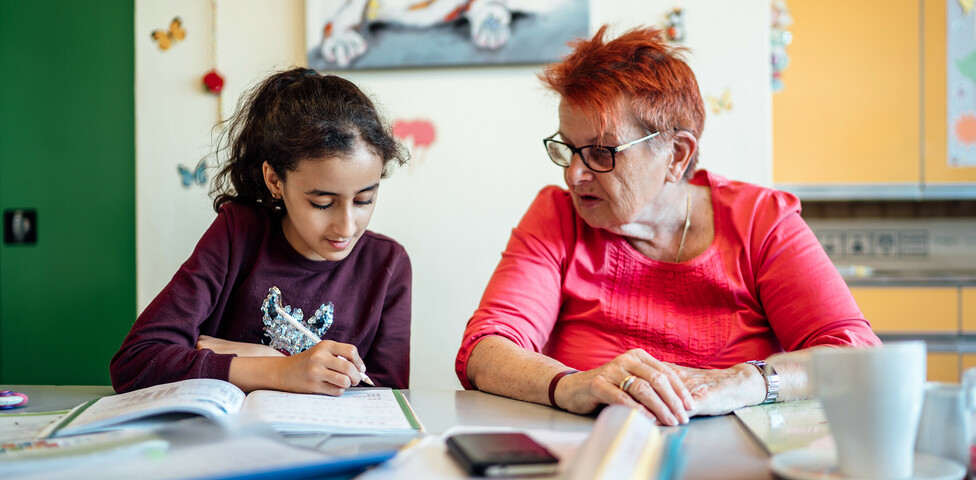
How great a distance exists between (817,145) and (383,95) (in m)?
1.57

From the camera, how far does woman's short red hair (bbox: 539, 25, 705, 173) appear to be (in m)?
1.32

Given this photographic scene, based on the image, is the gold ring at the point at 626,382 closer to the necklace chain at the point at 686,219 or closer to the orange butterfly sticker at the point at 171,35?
the necklace chain at the point at 686,219

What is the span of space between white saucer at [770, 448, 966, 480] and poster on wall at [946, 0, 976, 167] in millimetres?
2434

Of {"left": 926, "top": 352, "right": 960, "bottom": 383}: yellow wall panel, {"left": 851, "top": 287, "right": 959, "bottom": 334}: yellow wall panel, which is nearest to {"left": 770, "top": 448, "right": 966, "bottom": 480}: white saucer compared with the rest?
{"left": 851, "top": 287, "right": 959, "bottom": 334}: yellow wall panel

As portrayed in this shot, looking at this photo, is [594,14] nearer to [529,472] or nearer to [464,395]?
[464,395]

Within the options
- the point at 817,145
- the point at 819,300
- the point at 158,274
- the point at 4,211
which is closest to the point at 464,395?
the point at 819,300

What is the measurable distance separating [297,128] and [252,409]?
23.0 inches

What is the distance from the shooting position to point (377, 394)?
1.11m

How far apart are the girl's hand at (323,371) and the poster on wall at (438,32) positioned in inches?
47.8

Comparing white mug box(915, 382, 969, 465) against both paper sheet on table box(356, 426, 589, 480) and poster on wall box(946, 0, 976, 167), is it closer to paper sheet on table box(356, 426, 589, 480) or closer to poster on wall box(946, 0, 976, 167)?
paper sheet on table box(356, 426, 589, 480)

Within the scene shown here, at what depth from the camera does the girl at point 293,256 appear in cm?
130

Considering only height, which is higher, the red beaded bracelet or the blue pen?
the red beaded bracelet

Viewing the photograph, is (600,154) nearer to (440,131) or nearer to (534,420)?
(534,420)

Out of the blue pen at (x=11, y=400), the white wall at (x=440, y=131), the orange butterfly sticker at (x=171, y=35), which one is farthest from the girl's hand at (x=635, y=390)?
the orange butterfly sticker at (x=171, y=35)
